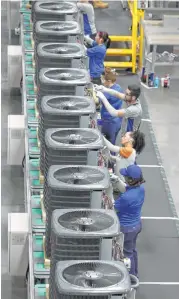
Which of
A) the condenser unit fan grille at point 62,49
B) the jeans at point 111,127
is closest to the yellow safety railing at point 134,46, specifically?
the jeans at point 111,127

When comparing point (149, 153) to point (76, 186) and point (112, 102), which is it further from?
point (76, 186)

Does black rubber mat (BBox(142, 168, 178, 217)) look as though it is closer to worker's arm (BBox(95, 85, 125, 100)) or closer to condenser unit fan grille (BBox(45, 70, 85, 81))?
worker's arm (BBox(95, 85, 125, 100))

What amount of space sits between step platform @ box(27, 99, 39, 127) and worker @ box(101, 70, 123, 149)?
1.07 metres

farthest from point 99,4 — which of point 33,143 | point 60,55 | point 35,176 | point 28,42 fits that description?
point 35,176

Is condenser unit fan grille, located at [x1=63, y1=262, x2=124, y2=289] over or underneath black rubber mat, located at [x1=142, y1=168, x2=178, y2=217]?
over

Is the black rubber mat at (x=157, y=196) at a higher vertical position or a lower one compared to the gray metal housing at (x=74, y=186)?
lower

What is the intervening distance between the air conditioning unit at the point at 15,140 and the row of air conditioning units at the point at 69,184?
49cm

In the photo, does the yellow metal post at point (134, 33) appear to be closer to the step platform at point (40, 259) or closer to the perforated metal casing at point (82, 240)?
the step platform at point (40, 259)

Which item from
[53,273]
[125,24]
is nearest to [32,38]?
[125,24]

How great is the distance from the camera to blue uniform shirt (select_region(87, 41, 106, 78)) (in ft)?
51.6

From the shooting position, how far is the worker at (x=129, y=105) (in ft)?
44.8

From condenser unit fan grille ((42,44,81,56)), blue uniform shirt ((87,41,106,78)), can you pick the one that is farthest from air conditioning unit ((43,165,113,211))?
blue uniform shirt ((87,41,106,78))

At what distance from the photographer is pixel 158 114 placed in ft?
58.6

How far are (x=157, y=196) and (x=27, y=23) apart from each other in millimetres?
5040
